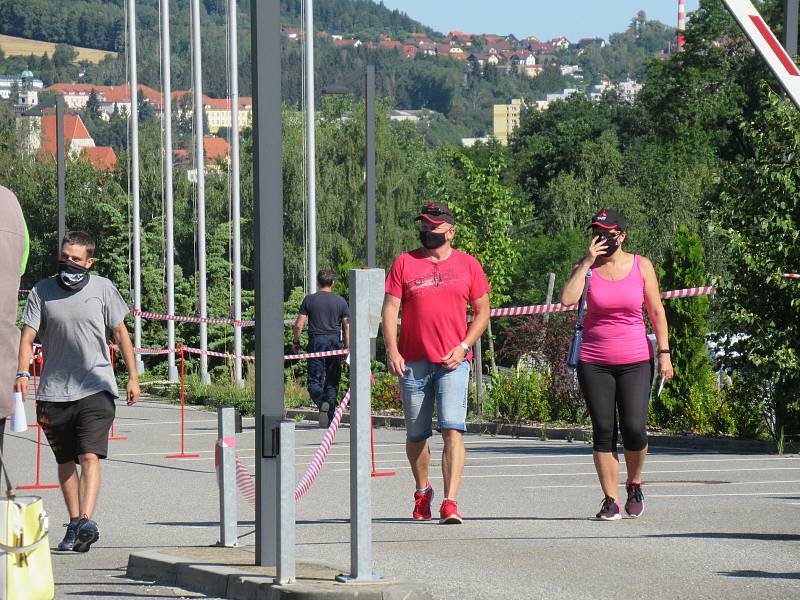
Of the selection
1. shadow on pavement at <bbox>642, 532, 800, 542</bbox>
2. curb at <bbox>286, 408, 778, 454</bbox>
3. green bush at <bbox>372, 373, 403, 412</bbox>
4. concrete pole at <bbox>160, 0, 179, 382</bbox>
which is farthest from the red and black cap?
concrete pole at <bbox>160, 0, 179, 382</bbox>

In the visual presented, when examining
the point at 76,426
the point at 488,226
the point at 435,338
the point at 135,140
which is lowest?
the point at 76,426

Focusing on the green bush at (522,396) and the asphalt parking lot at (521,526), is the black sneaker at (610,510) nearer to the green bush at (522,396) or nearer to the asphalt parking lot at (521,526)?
the asphalt parking lot at (521,526)

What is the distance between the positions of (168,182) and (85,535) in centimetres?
2414

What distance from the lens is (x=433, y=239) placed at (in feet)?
32.6

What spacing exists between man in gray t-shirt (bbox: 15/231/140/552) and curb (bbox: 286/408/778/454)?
7.49 meters

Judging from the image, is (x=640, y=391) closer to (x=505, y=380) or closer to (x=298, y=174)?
(x=505, y=380)

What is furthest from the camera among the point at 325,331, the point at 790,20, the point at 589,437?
the point at 325,331

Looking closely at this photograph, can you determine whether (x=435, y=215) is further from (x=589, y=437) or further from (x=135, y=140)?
(x=135, y=140)

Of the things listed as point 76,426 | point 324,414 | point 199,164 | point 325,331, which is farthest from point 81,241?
point 199,164

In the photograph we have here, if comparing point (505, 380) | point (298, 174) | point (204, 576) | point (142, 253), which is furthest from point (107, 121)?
point (204, 576)

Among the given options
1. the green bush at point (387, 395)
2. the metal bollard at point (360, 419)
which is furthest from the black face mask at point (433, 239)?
the green bush at point (387, 395)

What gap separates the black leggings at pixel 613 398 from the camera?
32.3 ft

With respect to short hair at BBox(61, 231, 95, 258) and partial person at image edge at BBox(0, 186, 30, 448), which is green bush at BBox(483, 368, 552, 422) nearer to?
short hair at BBox(61, 231, 95, 258)

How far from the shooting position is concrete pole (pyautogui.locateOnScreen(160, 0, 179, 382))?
106ft
